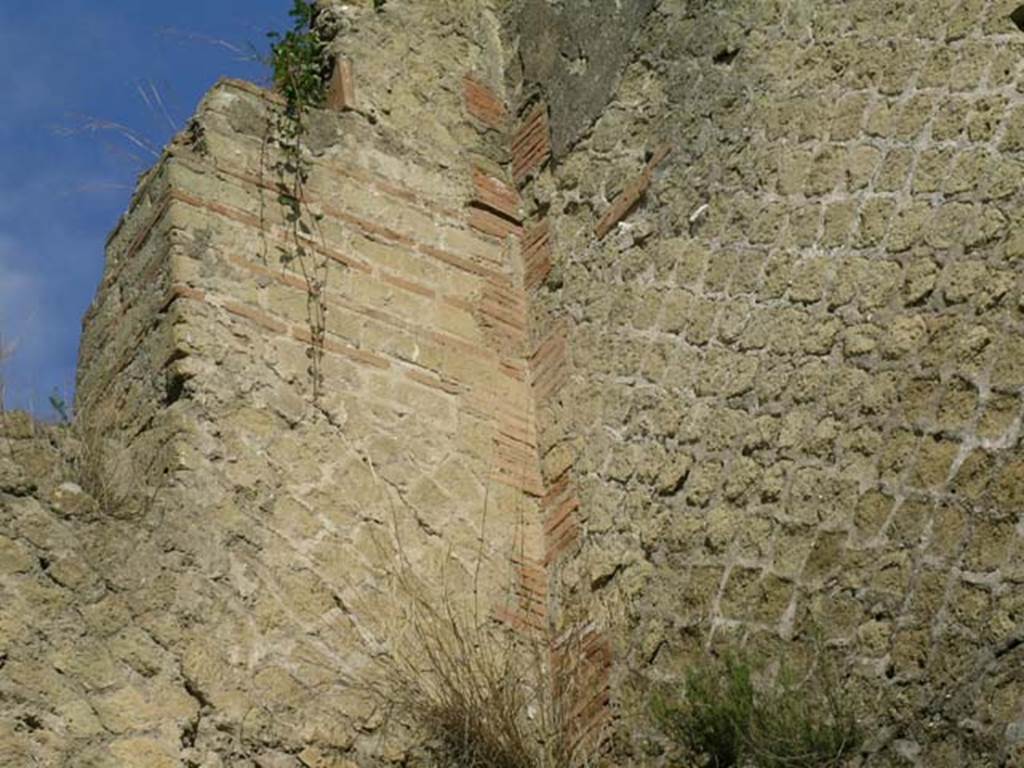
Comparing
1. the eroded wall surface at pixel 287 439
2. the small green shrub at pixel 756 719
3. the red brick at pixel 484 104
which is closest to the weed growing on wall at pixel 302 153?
the eroded wall surface at pixel 287 439

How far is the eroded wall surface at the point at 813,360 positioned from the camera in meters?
5.29

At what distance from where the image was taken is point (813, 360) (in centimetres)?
602

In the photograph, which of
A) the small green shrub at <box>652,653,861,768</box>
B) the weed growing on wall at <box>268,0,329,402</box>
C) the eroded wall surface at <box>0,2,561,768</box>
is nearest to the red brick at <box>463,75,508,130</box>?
the eroded wall surface at <box>0,2,561,768</box>

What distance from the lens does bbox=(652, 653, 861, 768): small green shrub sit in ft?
17.4

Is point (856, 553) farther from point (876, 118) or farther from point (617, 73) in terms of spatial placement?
point (617, 73)

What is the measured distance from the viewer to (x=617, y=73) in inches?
291

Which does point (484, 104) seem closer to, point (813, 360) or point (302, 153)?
point (302, 153)

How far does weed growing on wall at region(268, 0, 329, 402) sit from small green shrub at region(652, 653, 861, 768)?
Result: 5.83 feet

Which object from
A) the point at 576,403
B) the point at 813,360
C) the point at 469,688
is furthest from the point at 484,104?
the point at 469,688

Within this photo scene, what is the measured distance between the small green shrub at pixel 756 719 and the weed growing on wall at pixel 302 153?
1776 mm

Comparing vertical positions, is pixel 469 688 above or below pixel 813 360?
below

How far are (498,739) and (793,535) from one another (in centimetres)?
115

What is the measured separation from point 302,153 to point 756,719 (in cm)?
296

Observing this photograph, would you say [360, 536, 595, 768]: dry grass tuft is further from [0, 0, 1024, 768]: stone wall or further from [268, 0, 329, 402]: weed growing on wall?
[268, 0, 329, 402]: weed growing on wall
